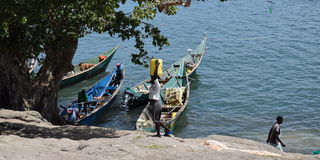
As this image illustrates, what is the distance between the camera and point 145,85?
27.0 m

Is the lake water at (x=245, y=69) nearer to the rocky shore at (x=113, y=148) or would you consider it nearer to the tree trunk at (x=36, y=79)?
the tree trunk at (x=36, y=79)

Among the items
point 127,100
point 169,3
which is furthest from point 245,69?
point 169,3

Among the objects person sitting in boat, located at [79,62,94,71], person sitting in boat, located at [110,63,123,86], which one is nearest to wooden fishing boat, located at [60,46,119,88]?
person sitting in boat, located at [79,62,94,71]

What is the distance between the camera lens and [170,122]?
2102cm

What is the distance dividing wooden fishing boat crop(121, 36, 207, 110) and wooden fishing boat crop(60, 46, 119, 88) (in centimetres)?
451

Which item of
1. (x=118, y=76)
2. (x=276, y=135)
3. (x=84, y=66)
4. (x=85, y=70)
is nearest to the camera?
(x=276, y=135)

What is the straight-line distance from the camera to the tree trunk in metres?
14.9

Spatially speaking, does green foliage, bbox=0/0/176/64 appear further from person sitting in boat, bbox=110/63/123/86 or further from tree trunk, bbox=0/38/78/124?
person sitting in boat, bbox=110/63/123/86

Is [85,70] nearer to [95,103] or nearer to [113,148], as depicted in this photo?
[95,103]

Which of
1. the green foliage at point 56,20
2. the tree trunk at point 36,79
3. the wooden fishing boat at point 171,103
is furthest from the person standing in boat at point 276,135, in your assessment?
the tree trunk at point 36,79

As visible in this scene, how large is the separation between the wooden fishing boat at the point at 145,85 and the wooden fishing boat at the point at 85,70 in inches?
177

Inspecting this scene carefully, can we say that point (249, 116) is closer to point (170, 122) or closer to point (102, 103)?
point (170, 122)

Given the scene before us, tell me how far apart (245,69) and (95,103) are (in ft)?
42.0

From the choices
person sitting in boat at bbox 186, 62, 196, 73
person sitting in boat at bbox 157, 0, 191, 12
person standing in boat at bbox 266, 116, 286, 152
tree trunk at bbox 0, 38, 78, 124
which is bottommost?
person standing in boat at bbox 266, 116, 286, 152
